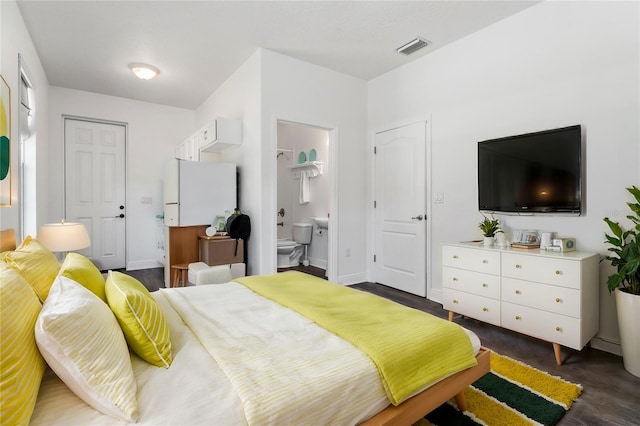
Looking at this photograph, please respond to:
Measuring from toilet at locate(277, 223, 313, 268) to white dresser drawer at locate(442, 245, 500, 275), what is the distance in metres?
2.92

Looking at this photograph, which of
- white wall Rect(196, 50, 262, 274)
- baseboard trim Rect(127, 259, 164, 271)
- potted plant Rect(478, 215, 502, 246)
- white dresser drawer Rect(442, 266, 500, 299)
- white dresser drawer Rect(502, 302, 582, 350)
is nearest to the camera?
white dresser drawer Rect(502, 302, 582, 350)

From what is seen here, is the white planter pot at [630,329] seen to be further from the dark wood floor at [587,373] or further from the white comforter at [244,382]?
the white comforter at [244,382]

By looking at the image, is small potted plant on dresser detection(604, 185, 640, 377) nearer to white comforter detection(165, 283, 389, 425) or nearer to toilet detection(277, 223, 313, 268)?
white comforter detection(165, 283, 389, 425)

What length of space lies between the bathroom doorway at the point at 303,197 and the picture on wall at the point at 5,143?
3.38 metres

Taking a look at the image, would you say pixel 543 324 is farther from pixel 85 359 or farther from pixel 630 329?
pixel 85 359

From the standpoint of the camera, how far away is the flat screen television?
2.51 metres

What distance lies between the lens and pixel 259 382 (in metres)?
1.05

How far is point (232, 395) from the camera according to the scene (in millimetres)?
1008

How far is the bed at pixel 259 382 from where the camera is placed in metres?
0.94

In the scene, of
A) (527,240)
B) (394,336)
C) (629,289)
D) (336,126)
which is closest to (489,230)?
(527,240)

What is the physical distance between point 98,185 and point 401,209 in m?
4.64

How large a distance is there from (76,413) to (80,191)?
16.9 ft

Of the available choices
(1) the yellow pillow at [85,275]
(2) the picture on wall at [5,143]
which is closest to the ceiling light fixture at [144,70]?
(2) the picture on wall at [5,143]

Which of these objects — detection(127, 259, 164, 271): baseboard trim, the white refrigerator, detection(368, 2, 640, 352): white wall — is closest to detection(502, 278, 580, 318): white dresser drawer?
detection(368, 2, 640, 352): white wall
